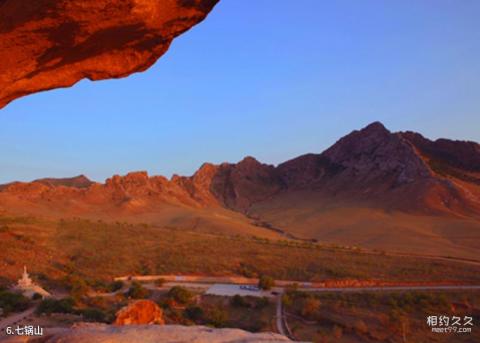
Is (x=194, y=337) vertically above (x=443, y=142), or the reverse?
(x=443, y=142)

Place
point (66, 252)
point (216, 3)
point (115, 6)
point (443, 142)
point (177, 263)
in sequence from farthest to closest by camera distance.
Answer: point (443, 142) → point (66, 252) → point (177, 263) → point (216, 3) → point (115, 6)

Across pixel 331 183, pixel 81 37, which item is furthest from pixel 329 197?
pixel 81 37

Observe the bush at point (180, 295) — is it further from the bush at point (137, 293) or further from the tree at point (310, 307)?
the tree at point (310, 307)

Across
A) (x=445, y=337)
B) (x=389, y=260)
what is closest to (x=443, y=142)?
(x=389, y=260)

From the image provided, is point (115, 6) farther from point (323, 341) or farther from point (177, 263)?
point (177, 263)

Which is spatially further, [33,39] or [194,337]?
[194,337]

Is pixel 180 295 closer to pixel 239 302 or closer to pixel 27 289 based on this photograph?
pixel 239 302
